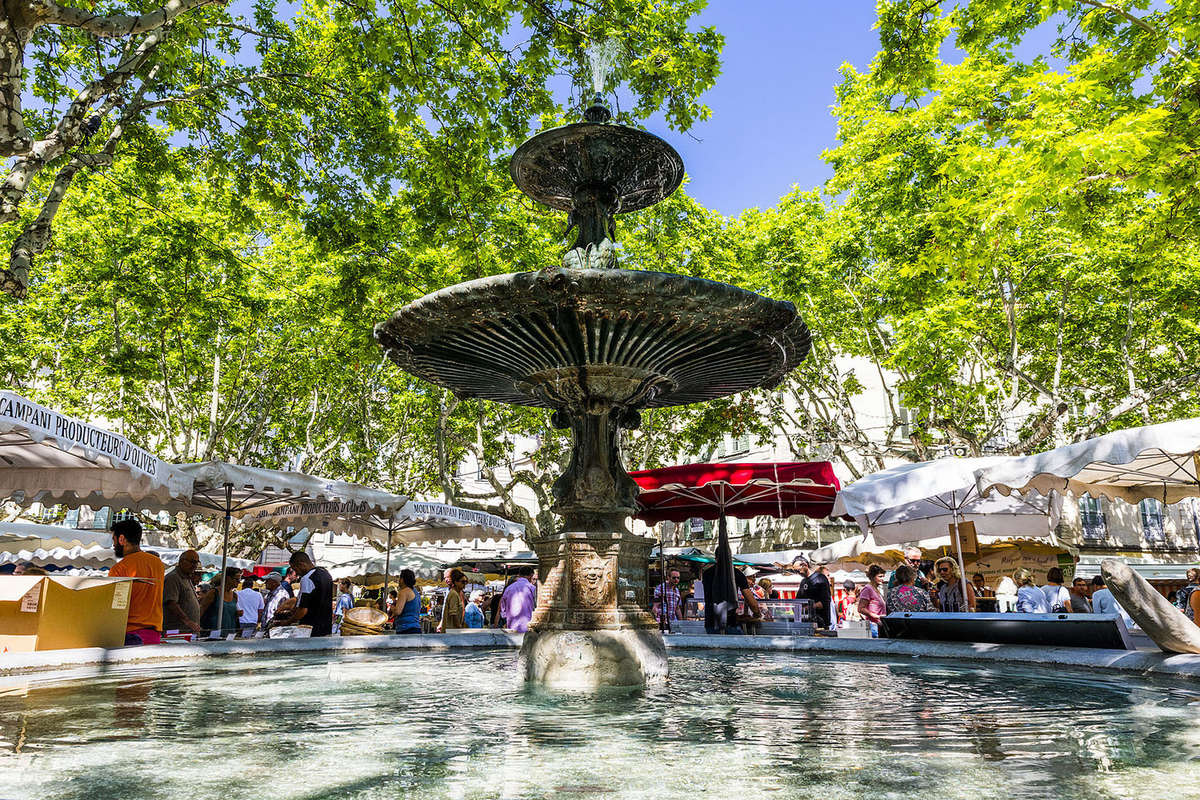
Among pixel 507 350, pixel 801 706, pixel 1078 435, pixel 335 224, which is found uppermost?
pixel 335 224

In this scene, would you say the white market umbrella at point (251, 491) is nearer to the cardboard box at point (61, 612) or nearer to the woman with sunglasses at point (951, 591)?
the cardboard box at point (61, 612)

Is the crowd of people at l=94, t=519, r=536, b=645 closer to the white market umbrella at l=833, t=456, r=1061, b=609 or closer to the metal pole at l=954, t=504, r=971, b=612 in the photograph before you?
the white market umbrella at l=833, t=456, r=1061, b=609

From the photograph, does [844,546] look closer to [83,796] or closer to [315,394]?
[315,394]

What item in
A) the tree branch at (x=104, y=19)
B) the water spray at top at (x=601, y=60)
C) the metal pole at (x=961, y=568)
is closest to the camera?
the tree branch at (x=104, y=19)

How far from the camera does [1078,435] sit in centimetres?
1692

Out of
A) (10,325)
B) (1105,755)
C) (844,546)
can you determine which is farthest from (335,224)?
(844,546)

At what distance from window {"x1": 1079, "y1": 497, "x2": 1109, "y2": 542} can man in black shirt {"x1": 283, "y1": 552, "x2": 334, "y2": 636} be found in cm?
2522

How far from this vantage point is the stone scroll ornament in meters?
4.34

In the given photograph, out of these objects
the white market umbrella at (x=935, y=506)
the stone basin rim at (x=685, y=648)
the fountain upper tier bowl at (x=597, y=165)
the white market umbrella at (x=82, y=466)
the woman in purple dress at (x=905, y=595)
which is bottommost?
the stone basin rim at (x=685, y=648)

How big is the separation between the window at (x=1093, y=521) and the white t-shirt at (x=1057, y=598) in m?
17.3

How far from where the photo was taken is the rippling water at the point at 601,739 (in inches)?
85.9

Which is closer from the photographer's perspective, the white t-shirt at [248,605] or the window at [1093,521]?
the white t-shirt at [248,605]

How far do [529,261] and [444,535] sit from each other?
255 inches

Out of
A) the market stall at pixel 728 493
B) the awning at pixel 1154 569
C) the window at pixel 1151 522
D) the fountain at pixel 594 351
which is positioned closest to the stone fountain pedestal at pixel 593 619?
the fountain at pixel 594 351
